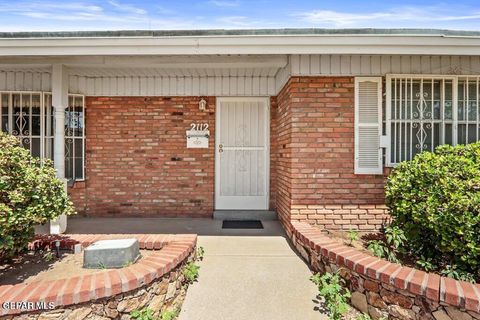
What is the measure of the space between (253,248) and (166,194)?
2.38 m

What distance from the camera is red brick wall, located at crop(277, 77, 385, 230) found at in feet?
14.2

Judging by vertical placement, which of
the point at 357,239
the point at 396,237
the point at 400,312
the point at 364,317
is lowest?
the point at 364,317

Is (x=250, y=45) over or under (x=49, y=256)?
over

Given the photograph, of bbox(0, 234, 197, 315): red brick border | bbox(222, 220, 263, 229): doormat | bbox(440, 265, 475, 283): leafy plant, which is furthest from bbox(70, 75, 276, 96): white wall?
bbox(440, 265, 475, 283): leafy plant

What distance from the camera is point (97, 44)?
3.98m

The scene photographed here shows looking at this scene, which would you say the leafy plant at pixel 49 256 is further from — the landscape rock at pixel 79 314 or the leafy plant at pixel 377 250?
the leafy plant at pixel 377 250

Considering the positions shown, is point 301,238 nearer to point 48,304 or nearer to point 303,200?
point 303,200

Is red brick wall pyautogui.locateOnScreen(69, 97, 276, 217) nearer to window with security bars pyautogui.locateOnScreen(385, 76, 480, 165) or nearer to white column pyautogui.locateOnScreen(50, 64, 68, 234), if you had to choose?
white column pyautogui.locateOnScreen(50, 64, 68, 234)

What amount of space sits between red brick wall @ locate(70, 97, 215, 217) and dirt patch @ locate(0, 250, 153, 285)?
244 centimetres

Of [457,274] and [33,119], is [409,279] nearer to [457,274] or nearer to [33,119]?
[457,274]

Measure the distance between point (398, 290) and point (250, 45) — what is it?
10.6 ft

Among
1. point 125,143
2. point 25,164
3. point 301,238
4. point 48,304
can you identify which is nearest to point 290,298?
point 301,238

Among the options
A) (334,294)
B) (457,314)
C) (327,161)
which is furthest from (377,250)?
(327,161)

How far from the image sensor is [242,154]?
5.84 m
